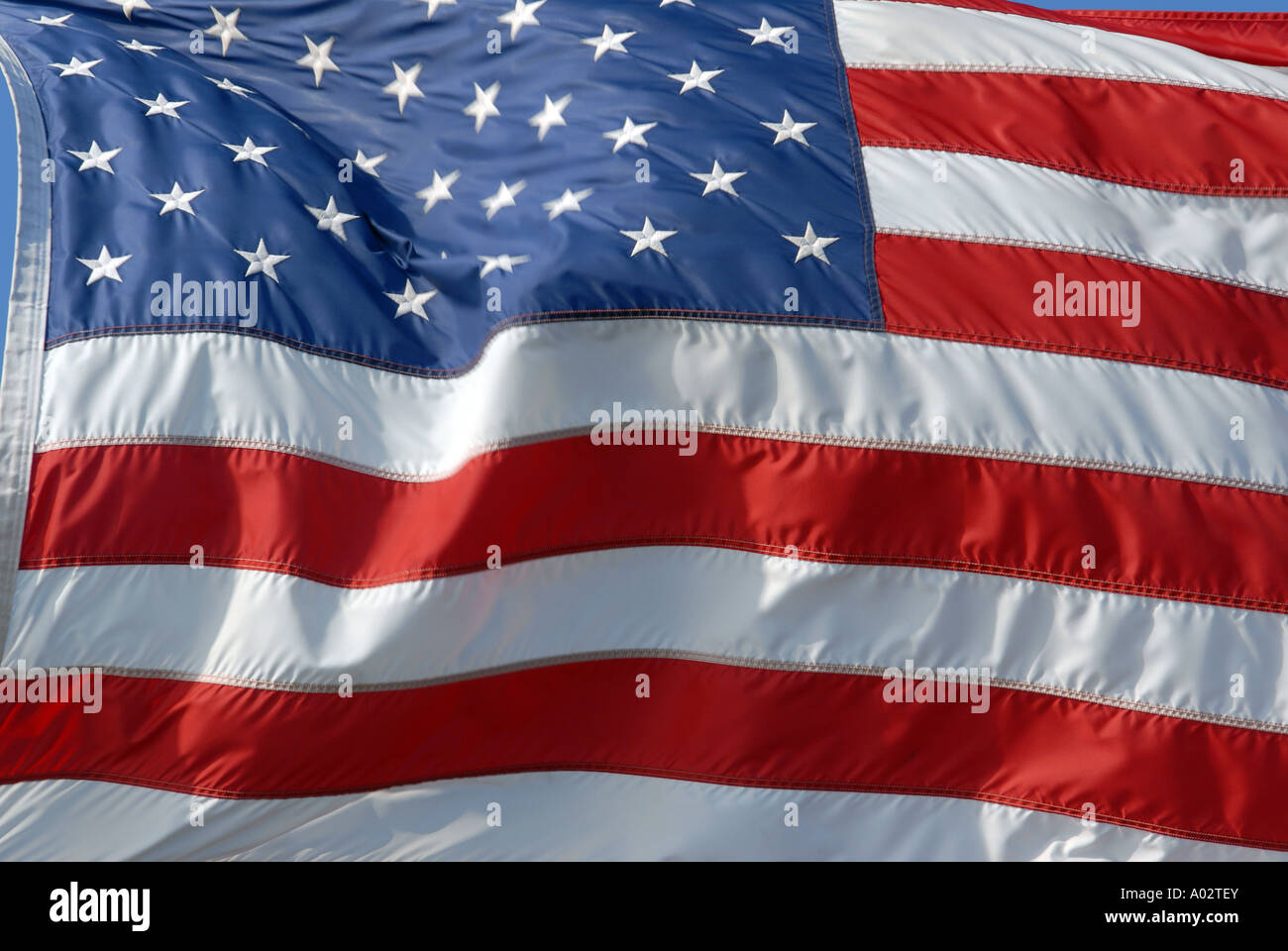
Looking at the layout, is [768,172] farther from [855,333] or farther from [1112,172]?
[1112,172]

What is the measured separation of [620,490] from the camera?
5152 millimetres

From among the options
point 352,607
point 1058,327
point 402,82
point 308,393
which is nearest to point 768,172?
point 1058,327

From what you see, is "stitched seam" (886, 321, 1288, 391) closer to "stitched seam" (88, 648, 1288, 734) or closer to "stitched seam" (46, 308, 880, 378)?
"stitched seam" (46, 308, 880, 378)

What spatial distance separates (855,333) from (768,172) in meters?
0.91

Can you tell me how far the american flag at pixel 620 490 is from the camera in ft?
15.8

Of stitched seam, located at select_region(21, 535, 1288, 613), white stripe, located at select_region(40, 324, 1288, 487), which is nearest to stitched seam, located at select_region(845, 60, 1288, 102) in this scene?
white stripe, located at select_region(40, 324, 1288, 487)

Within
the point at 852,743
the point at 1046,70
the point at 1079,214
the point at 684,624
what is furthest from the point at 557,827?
the point at 1046,70

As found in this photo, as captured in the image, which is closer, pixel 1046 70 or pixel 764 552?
pixel 764 552

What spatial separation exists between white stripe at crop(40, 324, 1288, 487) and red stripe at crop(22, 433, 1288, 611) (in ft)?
0.34

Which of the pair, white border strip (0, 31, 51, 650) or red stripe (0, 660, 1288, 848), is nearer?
white border strip (0, 31, 51, 650)

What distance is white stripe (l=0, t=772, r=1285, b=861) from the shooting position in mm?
4715

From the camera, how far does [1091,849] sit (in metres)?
5.11

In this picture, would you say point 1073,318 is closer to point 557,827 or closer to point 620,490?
point 620,490

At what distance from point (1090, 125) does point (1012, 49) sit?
0.56 meters
